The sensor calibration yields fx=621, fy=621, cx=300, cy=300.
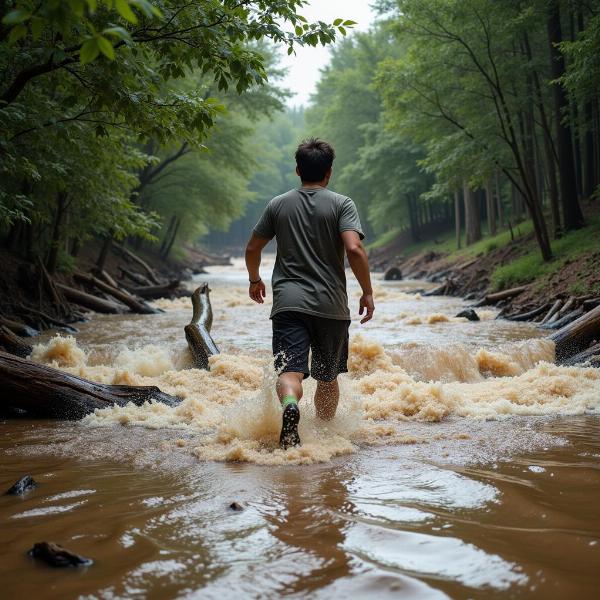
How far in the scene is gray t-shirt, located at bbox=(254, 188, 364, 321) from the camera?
4711 millimetres

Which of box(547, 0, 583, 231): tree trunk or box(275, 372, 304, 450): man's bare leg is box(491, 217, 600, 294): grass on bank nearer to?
box(547, 0, 583, 231): tree trunk

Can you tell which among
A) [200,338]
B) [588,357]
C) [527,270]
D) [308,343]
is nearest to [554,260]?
[527,270]

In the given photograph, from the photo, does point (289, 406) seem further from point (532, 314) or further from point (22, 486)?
point (532, 314)

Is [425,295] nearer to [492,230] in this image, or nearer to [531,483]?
[492,230]

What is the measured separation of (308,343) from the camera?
15.5ft

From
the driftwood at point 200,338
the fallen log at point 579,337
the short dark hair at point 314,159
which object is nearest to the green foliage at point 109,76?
the short dark hair at point 314,159

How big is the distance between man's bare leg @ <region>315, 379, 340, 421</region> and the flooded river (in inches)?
3.8

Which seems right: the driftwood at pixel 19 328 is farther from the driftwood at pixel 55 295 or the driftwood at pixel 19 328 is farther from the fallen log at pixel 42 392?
the fallen log at pixel 42 392

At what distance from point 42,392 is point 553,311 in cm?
1036

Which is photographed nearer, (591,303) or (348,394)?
(348,394)

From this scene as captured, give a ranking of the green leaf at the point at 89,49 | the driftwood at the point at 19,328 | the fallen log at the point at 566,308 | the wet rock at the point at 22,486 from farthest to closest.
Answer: the fallen log at the point at 566,308 → the driftwood at the point at 19,328 → the wet rock at the point at 22,486 → the green leaf at the point at 89,49

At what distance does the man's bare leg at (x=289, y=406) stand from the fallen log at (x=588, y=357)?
506 cm

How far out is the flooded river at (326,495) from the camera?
2.44m

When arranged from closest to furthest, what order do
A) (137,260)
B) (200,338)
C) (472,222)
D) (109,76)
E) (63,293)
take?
(109,76) < (200,338) < (63,293) < (137,260) < (472,222)
